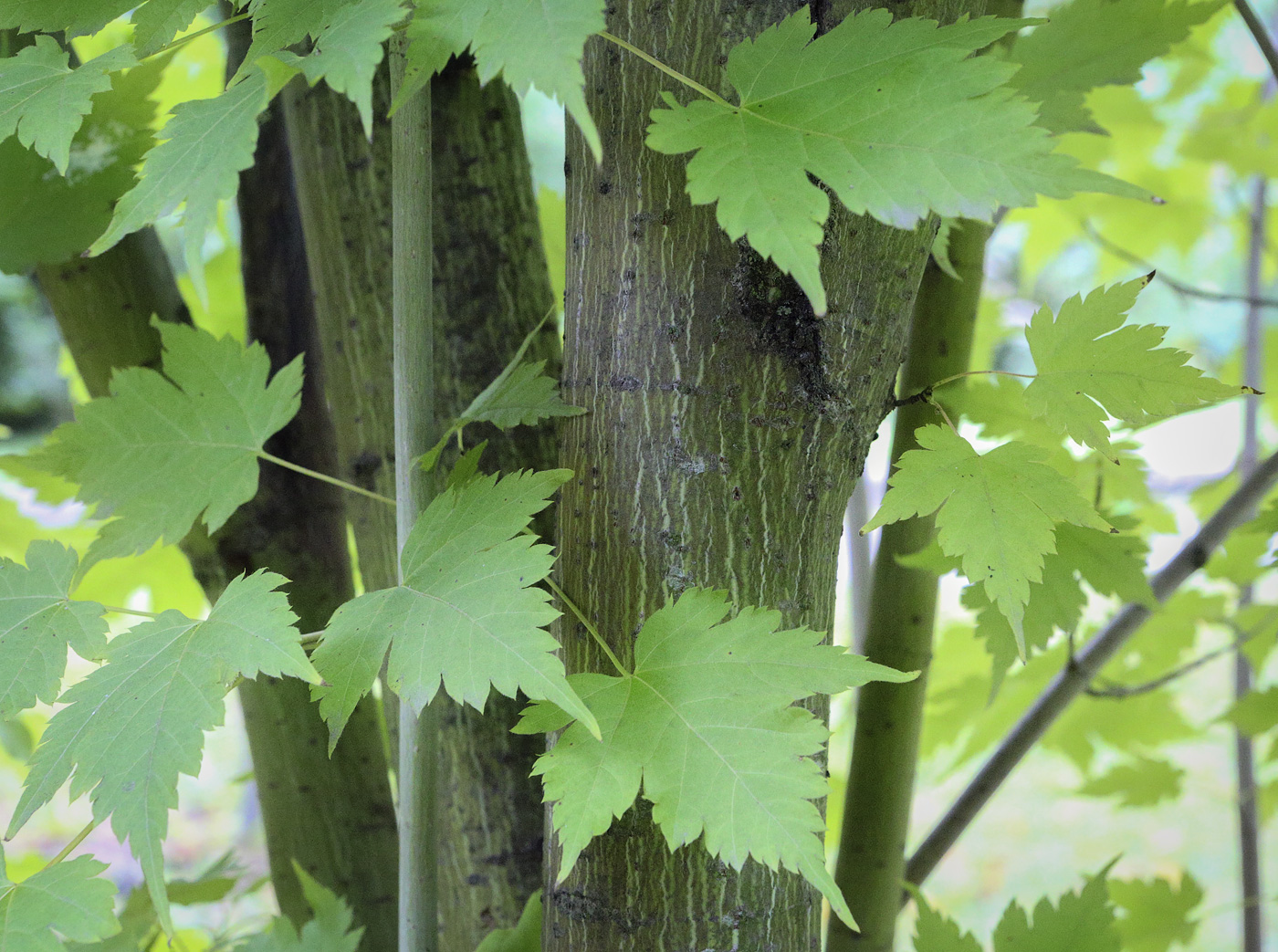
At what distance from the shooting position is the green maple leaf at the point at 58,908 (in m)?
0.36

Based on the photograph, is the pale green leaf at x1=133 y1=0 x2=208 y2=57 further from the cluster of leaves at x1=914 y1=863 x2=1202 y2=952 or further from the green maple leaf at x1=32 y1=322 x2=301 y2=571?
the cluster of leaves at x1=914 y1=863 x2=1202 y2=952

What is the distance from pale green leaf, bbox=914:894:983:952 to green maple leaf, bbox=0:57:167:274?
2.05ft

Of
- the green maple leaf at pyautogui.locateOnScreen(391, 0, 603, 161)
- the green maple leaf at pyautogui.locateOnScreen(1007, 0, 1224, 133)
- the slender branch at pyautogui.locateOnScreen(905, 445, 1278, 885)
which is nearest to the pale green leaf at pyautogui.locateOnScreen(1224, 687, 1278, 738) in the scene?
the slender branch at pyautogui.locateOnScreen(905, 445, 1278, 885)

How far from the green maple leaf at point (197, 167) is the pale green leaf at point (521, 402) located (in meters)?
0.13

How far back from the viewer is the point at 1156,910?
86 cm

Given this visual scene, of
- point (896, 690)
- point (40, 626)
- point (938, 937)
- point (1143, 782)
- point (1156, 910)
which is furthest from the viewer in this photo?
point (1143, 782)

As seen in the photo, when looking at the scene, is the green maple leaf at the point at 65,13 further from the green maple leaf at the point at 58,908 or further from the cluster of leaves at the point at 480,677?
the green maple leaf at the point at 58,908

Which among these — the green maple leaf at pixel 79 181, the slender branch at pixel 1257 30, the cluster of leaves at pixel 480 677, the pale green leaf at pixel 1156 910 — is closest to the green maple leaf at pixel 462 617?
the cluster of leaves at pixel 480 677

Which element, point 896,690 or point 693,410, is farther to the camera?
point 896,690

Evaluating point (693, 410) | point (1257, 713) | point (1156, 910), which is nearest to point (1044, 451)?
point (693, 410)

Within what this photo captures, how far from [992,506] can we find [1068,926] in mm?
288

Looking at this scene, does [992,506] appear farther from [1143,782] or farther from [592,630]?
[1143,782]

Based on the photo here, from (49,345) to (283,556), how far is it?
159cm

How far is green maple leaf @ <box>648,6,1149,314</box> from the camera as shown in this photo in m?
0.31
